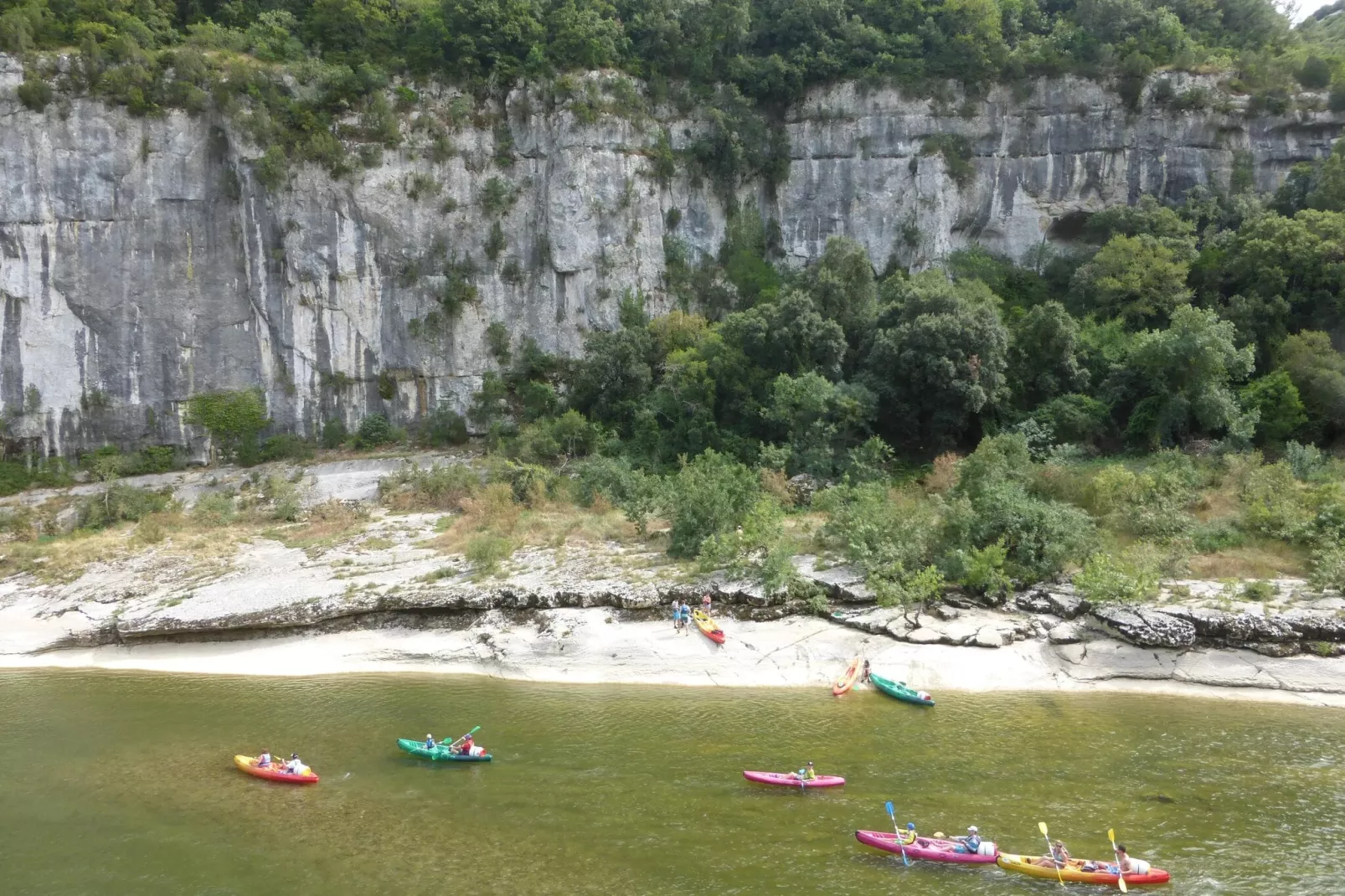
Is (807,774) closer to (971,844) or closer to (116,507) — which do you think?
(971,844)

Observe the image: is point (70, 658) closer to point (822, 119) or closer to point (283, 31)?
point (283, 31)

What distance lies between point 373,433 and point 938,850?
122 feet

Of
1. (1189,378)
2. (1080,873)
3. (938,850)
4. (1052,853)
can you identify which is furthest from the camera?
(1189,378)

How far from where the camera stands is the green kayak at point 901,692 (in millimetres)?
18797

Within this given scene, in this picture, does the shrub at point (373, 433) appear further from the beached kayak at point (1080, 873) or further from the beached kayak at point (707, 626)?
the beached kayak at point (1080, 873)

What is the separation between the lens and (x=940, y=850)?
12.9m

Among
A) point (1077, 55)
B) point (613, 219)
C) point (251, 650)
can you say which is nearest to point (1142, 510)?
point (251, 650)

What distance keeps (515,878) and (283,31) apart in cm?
4649

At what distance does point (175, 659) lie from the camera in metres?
23.3

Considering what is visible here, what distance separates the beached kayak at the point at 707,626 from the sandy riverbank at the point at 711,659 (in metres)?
0.19

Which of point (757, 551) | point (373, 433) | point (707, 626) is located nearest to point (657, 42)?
point (373, 433)

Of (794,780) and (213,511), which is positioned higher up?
(213,511)

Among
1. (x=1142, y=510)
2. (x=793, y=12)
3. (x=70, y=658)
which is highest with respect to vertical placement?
(x=793, y=12)

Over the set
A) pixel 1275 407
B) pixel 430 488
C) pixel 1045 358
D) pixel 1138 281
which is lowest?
pixel 430 488
